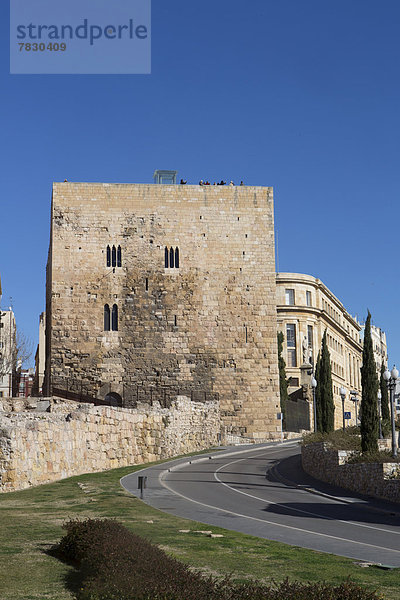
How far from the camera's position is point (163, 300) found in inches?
2206

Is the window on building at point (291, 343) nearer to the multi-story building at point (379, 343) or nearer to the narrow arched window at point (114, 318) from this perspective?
the narrow arched window at point (114, 318)

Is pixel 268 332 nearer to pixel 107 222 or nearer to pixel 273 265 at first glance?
pixel 273 265

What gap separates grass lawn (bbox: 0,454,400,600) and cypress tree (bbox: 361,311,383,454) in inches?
455

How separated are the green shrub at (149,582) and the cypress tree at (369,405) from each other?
18.6 metres

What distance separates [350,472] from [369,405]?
13.5 feet

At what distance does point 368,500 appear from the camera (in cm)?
2550

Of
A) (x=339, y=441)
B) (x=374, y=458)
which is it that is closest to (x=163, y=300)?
(x=339, y=441)

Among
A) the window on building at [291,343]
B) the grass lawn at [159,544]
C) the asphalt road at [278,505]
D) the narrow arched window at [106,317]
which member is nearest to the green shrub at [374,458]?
the asphalt road at [278,505]

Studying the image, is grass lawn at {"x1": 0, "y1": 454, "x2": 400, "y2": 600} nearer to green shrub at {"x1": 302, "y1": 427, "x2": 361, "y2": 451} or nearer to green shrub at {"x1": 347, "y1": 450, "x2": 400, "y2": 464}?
green shrub at {"x1": 347, "y1": 450, "x2": 400, "y2": 464}

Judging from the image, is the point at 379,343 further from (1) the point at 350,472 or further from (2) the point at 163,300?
(1) the point at 350,472

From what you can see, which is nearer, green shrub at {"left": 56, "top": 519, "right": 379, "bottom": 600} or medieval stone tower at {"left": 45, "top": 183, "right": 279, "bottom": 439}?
green shrub at {"left": 56, "top": 519, "right": 379, "bottom": 600}

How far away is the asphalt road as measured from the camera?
56.6 feet

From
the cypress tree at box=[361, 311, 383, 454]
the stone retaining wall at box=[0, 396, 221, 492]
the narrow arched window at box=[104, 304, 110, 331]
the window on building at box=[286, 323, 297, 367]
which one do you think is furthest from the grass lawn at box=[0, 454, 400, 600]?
the window on building at box=[286, 323, 297, 367]

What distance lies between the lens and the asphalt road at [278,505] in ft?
56.6
